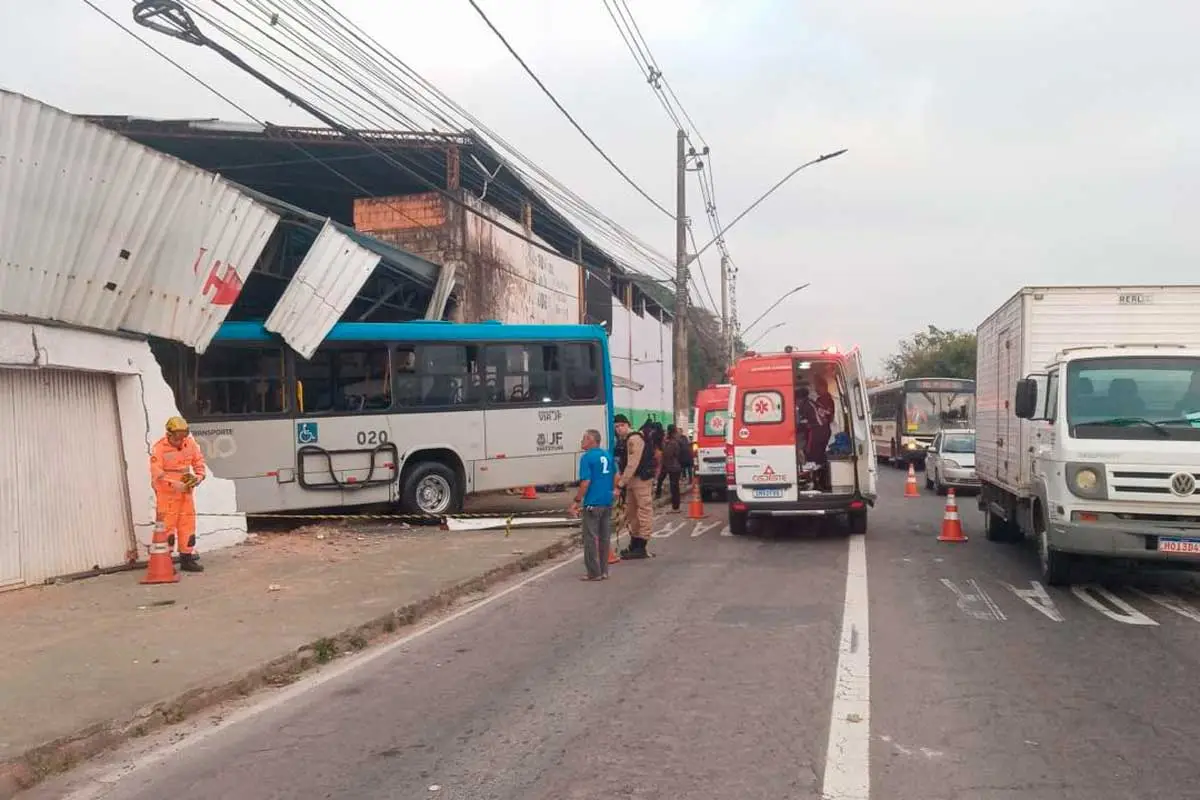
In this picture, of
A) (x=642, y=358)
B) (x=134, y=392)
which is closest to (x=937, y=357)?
Result: (x=642, y=358)

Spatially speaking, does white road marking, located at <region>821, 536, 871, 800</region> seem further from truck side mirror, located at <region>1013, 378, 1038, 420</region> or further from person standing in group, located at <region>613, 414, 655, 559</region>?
person standing in group, located at <region>613, 414, 655, 559</region>

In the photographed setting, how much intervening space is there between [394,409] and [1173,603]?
10.9 meters

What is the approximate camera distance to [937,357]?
2963 inches

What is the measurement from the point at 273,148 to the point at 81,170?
50.9ft

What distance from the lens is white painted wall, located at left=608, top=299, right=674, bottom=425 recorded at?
3888cm

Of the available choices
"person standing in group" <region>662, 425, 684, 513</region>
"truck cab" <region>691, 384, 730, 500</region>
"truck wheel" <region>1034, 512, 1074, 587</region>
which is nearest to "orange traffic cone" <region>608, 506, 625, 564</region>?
"person standing in group" <region>662, 425, 684, 513</region>

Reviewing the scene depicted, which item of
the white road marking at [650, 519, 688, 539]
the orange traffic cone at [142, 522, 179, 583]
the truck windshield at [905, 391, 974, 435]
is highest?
the truck windshield at [905, 391, 974, 435]

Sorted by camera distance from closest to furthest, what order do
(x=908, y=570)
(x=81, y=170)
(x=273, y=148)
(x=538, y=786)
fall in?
(x=538, y=786) < (x=81, y=170) < (x=908, y=570) < (x=273, y=148)

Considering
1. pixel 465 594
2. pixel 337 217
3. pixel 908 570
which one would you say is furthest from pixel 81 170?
pixel 337 217

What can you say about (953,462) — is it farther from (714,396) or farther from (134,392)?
(134,392)

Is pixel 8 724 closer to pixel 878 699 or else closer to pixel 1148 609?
pixel 878 699

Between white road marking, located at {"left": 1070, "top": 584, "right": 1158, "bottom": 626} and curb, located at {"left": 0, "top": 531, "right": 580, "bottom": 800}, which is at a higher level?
curb, located at {"left": 0, "top": 531, "right": 580, "bottom": 800}

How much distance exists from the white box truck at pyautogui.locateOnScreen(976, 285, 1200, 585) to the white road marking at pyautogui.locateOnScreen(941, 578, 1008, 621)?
75 cm

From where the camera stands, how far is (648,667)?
6.82m
